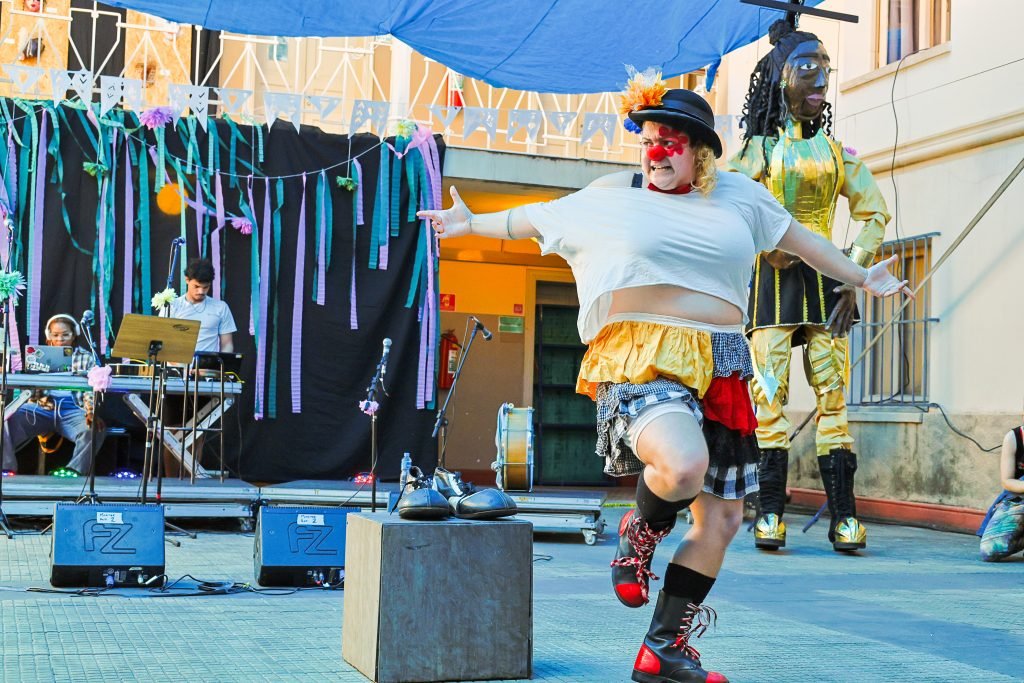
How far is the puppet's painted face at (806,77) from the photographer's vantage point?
6875 mm

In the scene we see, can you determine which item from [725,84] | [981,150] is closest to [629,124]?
[981,150]

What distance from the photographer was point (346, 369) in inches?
437

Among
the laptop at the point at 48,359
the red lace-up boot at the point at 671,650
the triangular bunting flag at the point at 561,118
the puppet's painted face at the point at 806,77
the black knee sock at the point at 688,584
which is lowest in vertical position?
the red lace-up boot at the point at 671,650

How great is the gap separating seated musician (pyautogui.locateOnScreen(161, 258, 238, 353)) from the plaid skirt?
6.79m

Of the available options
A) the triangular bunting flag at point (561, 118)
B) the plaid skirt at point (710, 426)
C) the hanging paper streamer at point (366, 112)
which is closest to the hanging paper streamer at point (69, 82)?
the hanging paper streamer at point (366, 112)

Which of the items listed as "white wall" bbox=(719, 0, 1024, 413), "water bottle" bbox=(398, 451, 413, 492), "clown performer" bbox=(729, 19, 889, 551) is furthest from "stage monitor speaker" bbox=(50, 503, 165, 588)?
"white wall" bbox=(719, 0, 1024, 413)

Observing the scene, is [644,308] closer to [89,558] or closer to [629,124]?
[629,124]

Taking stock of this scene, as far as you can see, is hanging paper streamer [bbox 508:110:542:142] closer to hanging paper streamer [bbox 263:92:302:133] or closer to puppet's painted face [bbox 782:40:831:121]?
hanging paper streamer [bbox 263:92:302:133]

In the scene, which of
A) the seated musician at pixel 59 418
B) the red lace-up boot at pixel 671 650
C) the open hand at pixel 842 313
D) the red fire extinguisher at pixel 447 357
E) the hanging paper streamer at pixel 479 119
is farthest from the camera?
the red fire extinguisher at pixel 447 357

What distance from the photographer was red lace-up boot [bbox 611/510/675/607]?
347 cm

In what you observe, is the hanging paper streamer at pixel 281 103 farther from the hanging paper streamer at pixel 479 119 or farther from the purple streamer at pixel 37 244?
the purple streamer at pixel 37 244

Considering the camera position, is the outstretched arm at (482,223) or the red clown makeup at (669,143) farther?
the outstretched arm at (482,223)

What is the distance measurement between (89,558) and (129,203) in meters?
5.91

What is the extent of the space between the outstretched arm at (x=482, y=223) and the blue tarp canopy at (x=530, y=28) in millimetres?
3466
